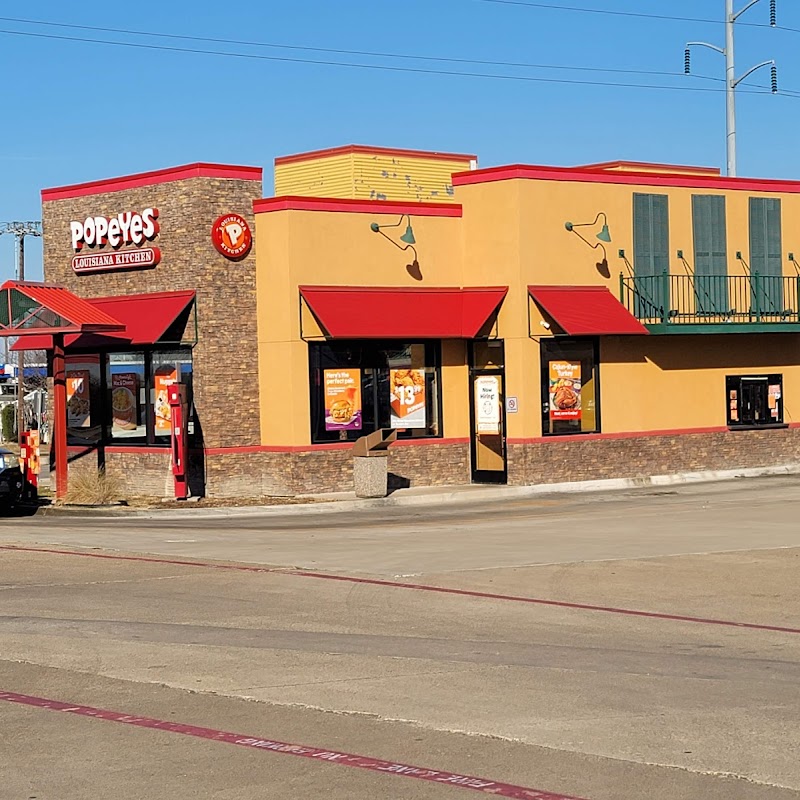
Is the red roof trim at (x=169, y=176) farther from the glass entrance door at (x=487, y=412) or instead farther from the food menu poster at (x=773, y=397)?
the food menu poster at (x=773, y=397)

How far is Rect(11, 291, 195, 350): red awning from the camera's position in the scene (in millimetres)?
28156

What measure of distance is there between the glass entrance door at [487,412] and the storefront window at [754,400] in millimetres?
6158

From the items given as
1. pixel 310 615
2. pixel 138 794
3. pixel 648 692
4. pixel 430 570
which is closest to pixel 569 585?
pixel 430 570

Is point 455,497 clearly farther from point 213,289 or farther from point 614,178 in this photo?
point 614,178

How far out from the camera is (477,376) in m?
30.6

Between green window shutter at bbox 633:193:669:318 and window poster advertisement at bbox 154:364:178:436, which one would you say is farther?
green window shutter at bbox 633:193:669:318

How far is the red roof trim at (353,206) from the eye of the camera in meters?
A: 28.3

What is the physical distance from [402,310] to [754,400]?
947cm

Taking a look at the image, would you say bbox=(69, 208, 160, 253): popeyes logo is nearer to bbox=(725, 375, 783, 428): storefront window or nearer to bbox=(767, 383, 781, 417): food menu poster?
bbox=(725, 375, 783, 428): storefront window

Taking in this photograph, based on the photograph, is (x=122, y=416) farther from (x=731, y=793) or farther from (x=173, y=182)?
(x=731, y=793)

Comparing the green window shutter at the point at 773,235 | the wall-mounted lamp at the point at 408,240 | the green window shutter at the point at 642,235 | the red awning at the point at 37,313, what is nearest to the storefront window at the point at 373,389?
the wall-mounted lamp at the point at 408,240

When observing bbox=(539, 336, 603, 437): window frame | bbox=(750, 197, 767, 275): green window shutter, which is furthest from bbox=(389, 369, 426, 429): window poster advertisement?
bbox=(750, 197, 767, 275): green window shutter

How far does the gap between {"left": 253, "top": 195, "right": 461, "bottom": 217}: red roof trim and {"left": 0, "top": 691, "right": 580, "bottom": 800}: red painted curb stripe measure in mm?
19345

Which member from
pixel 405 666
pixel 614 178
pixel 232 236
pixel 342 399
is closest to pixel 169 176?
pixel 232 236
